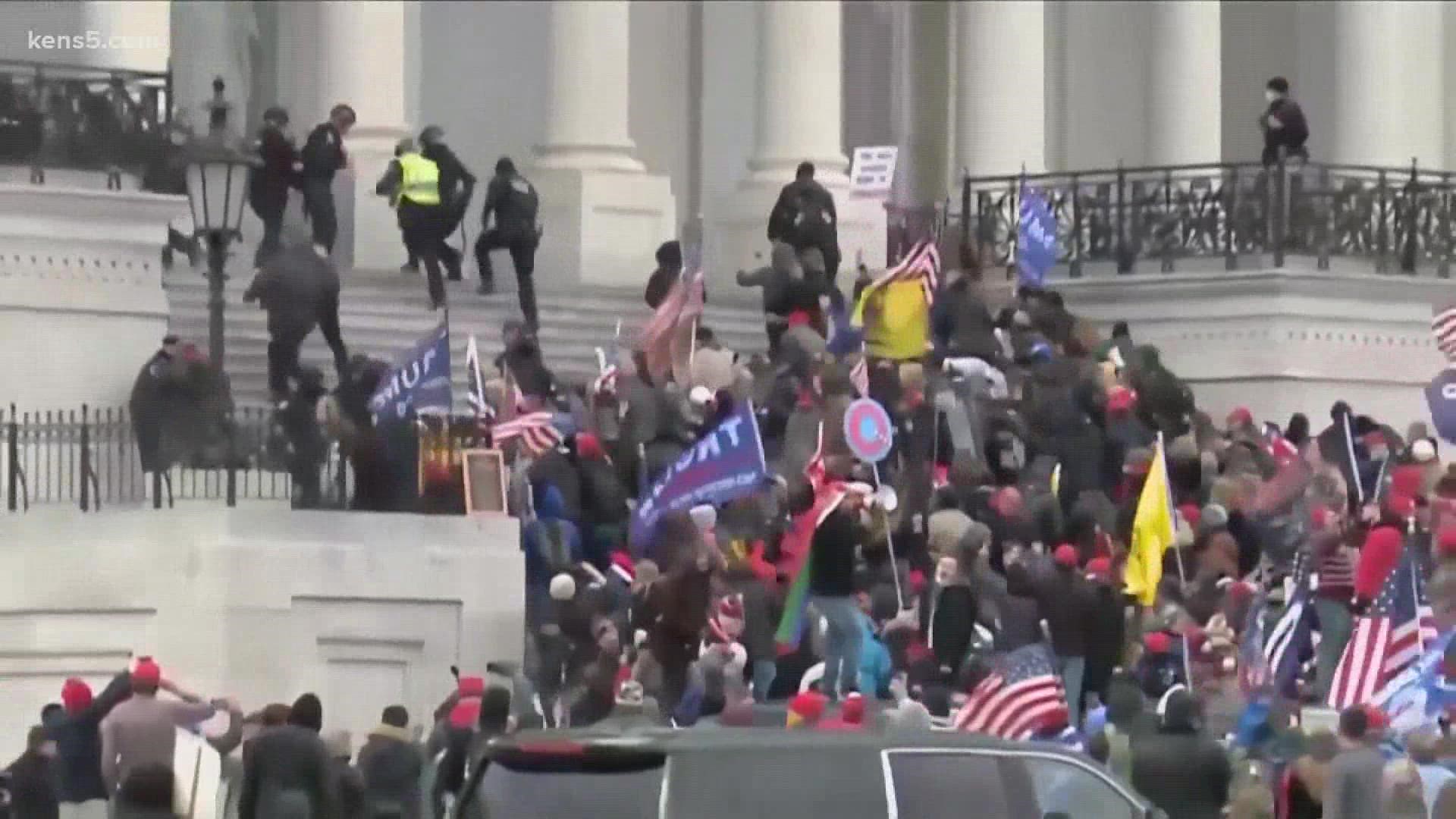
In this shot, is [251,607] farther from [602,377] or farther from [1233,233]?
[1233,233]

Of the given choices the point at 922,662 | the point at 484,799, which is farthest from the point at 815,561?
the point at 484,799

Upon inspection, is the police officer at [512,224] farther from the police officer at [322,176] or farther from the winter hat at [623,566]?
the winter hat at [623,566]

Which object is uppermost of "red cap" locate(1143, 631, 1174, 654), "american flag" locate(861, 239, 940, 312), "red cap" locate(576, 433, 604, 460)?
"american flag" locate(861, 239, 940, 312)

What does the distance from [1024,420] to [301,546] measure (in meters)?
6.84

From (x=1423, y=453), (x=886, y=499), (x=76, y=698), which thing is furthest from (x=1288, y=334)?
(x=76, y=698)

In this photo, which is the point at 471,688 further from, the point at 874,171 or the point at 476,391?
the point at 874,171

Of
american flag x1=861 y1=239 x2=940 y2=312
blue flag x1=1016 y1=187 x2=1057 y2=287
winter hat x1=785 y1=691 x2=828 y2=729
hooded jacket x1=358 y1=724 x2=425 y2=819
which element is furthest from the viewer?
blue flag x1=1016 y1=187 x2=1057 y2=287

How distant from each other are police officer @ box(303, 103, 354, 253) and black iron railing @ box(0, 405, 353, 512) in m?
7.10

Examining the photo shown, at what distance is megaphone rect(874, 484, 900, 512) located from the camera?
30562mm

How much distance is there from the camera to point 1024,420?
3334 centimetres

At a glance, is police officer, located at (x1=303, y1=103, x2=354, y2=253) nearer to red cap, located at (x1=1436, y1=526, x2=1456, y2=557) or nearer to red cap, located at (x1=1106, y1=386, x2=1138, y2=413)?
red cap, located at (x1=1106, y1=386, x2=1138, y2=413)

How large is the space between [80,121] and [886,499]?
6.49 metres

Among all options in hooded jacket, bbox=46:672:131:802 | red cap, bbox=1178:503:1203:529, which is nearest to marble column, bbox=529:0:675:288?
red cap, bbox=1178:503:1203:529

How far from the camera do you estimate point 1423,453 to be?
32312 millimetres
